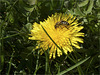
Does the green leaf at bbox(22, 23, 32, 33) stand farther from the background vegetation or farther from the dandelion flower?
the dandelion flower

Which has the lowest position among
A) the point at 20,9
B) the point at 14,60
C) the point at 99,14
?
the point at 14,60

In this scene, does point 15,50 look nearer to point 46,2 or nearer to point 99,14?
point 46,2

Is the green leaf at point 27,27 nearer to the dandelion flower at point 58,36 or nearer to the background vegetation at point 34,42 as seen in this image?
the background vegetation at point 34,42

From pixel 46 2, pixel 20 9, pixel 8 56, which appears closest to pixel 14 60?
pixel 8 56

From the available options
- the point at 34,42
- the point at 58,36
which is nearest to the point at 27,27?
the point at 34,42

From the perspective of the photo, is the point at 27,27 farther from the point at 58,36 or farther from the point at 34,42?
the point at 58,36

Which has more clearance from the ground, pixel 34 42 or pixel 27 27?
pixel 27 27

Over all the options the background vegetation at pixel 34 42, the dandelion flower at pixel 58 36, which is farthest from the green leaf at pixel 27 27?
the dandelion flower at pixel 58 36

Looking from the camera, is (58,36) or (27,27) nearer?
(58,36)

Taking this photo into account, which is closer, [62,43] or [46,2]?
[62,43]
